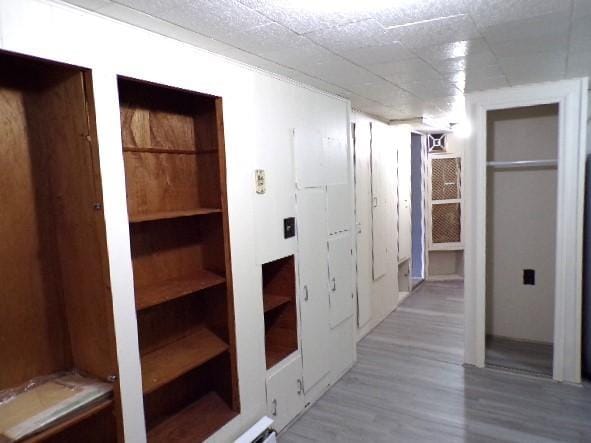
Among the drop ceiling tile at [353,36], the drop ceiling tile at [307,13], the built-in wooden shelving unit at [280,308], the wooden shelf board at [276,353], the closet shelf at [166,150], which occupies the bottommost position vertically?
the wooden shelf board at [276,353]

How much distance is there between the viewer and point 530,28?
1989 mm

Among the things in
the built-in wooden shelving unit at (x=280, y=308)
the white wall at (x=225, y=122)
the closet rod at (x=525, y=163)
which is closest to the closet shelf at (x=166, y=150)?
the white wall at (x=225, y=122)

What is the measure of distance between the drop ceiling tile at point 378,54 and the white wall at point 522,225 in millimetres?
2042

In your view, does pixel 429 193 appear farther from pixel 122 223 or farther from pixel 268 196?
pixel 122 223

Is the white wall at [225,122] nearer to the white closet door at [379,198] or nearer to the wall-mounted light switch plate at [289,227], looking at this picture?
the wall-mounted light switch plate at [289,227]

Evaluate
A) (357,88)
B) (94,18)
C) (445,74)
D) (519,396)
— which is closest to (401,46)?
(445,74)

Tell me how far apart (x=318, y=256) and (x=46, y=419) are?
203cm

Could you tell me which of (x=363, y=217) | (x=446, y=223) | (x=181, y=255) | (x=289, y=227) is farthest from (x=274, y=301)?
(x=446, y=223)

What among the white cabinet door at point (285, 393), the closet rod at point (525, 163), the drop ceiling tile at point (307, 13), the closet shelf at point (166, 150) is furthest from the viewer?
the closet rod at point (525, 163)

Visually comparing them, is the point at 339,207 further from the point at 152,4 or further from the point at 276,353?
the point at 152,4

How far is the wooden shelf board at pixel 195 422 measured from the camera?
216 centimetres

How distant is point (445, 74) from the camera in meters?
2.88

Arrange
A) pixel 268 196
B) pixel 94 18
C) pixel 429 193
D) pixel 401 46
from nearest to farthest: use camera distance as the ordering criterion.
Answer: pixel 94 18 → pixel 401 46 → pixel 268 196 → pixel 429 193

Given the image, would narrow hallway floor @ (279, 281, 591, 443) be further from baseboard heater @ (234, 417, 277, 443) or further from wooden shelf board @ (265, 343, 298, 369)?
wooden shelf board @ (265, 343, 298, 369)
